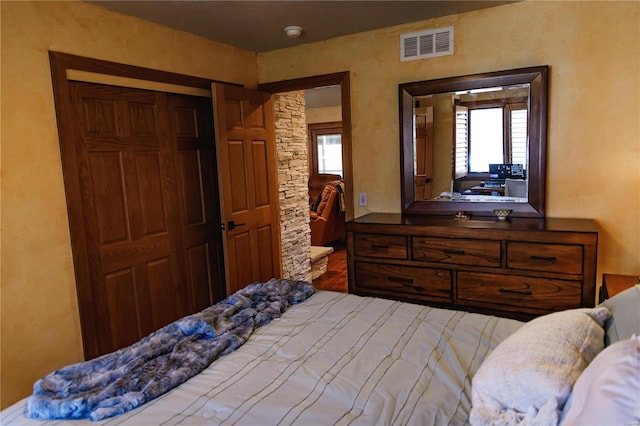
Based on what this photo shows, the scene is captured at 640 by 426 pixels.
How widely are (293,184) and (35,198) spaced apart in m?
2.52

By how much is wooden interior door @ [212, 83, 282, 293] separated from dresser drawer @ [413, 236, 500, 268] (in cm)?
140

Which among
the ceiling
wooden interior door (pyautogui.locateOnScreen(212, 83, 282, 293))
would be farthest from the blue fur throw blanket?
the ceiling

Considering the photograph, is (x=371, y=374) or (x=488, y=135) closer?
(x=371, y=374)

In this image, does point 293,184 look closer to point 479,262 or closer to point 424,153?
point 424,153

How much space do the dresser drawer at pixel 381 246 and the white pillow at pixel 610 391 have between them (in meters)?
1.87

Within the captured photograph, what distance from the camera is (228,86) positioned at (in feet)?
10.6

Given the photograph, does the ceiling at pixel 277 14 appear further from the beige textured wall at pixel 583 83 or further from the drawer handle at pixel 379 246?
the drawer handle at pixel 379 246

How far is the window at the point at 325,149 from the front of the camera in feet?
26.8

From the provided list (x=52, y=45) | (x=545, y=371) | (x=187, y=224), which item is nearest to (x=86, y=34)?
(x=52, y=45)

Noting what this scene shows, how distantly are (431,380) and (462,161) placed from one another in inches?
81.9

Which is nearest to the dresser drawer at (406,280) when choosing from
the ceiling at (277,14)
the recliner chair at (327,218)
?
the ceiling at (277,14)

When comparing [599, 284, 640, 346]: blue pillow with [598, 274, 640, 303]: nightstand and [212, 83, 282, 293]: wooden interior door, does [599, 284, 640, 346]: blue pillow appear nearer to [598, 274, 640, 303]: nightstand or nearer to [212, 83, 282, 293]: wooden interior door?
[598, 274, 640, 303]: nightstand

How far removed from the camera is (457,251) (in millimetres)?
2678

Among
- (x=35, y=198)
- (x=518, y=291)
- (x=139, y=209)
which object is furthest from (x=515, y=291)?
(x=35, y=198)
